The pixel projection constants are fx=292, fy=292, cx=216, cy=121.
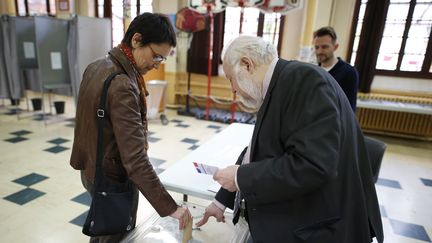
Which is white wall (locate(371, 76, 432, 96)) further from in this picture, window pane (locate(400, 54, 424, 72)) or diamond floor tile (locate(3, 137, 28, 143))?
diamond floor tile (locate(3, 137, 28, 143))

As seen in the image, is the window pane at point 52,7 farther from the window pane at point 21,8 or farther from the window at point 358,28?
the window at point 358,28

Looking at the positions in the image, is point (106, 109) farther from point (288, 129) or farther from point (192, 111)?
point (192, 111)

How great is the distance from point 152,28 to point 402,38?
197 inches

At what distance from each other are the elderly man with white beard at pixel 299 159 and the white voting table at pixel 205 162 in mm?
452

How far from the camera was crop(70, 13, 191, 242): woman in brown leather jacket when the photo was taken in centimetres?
97

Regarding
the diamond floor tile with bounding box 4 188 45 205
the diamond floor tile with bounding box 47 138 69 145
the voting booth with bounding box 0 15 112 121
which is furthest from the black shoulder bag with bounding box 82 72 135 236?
the voting booth with bounding box 0 15 112 121

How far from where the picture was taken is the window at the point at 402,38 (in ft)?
15.0

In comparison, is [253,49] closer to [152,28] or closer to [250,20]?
[152,28]

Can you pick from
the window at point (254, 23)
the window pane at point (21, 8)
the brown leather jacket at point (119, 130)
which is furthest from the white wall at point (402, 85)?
the window pane at point (21, 8)

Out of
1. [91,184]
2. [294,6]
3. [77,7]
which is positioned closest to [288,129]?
[91,184]

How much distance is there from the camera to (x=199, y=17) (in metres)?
5.01

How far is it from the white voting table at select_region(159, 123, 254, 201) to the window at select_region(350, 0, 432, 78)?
373 centimetres

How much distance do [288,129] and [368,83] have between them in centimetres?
471

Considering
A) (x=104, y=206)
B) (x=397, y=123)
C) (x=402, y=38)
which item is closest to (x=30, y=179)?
(x=104, y=206)
